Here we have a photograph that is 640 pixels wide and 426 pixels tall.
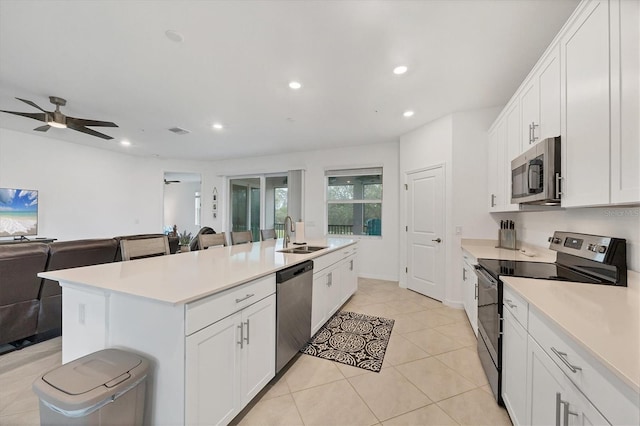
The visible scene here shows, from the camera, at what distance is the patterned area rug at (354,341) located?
232cm

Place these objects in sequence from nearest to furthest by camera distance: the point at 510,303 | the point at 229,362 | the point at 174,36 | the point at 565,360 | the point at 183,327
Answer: the point at 565,360 → the point at 183,327 → the point at 229,362 → the point at 510,303 → the point at 174,36

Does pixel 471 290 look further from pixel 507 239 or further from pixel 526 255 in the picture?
pixel 507 239

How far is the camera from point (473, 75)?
8.70ft

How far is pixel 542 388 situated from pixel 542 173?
4.41 ft

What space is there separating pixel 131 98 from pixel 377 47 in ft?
10.1

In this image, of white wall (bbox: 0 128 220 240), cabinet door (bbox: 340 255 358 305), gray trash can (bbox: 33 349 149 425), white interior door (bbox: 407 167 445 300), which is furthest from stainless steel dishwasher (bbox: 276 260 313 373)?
white wall (bbox: 0 128 220 240)

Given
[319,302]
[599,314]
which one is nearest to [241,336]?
[319,302]

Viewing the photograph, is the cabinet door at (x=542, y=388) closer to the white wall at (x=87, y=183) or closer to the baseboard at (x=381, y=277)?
the baseboard at (x=381, y=277)

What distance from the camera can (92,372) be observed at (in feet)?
3.80

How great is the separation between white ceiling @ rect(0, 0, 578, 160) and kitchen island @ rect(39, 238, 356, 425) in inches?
73.1

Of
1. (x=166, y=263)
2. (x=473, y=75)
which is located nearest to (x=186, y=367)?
(x=166, y=263)

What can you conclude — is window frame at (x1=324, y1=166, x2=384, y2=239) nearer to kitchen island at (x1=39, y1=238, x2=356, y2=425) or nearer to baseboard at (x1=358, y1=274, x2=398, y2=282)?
baseboard at (x1=358, y1=274, x2=398, y2=282)

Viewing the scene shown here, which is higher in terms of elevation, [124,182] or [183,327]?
[124,182]

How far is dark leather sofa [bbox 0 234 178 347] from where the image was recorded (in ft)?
7.32
